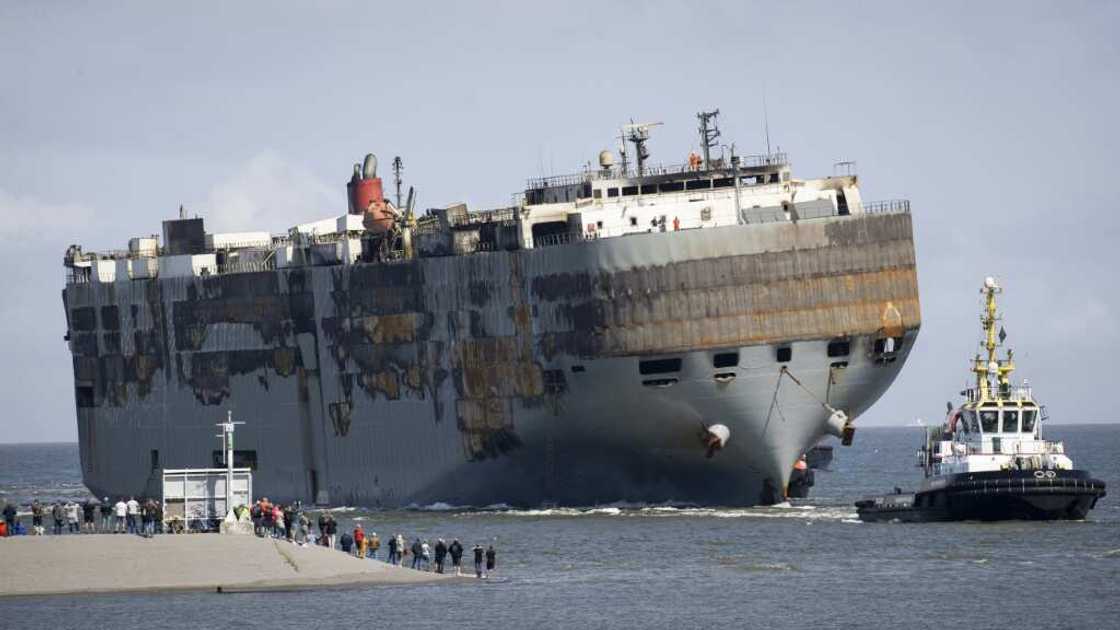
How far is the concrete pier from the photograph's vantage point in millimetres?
71688

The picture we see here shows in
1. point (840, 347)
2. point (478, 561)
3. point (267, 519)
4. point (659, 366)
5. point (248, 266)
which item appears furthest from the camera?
point (248, 266)

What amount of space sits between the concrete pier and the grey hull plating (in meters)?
20.5

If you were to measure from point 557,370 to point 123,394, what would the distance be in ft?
105

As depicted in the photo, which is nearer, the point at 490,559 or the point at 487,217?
the point at 490,559

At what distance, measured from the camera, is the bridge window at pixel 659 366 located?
92938mm

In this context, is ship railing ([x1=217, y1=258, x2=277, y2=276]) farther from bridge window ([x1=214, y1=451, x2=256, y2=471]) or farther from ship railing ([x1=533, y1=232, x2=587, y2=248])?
ship railing ([x1=533, y1=232, x2=587, y2=248])

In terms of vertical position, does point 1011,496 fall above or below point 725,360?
below

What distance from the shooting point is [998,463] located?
289 feet

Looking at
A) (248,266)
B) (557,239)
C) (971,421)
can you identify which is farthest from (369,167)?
(971,421)

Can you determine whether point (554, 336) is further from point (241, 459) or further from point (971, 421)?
point (241, 459)

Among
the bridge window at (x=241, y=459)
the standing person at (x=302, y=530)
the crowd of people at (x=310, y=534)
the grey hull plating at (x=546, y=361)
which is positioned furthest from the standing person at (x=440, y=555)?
the bridge window at (x=241, y=459)

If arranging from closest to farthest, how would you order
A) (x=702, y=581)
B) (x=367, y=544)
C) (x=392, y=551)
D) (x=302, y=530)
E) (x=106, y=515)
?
(x=702, y=581) < (x=392, y=551) < (x=367, y=544) < (x=302, y=530) < (x=106, y=515)

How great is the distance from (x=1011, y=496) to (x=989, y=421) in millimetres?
3140

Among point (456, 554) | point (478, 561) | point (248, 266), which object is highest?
point (248, 266)
